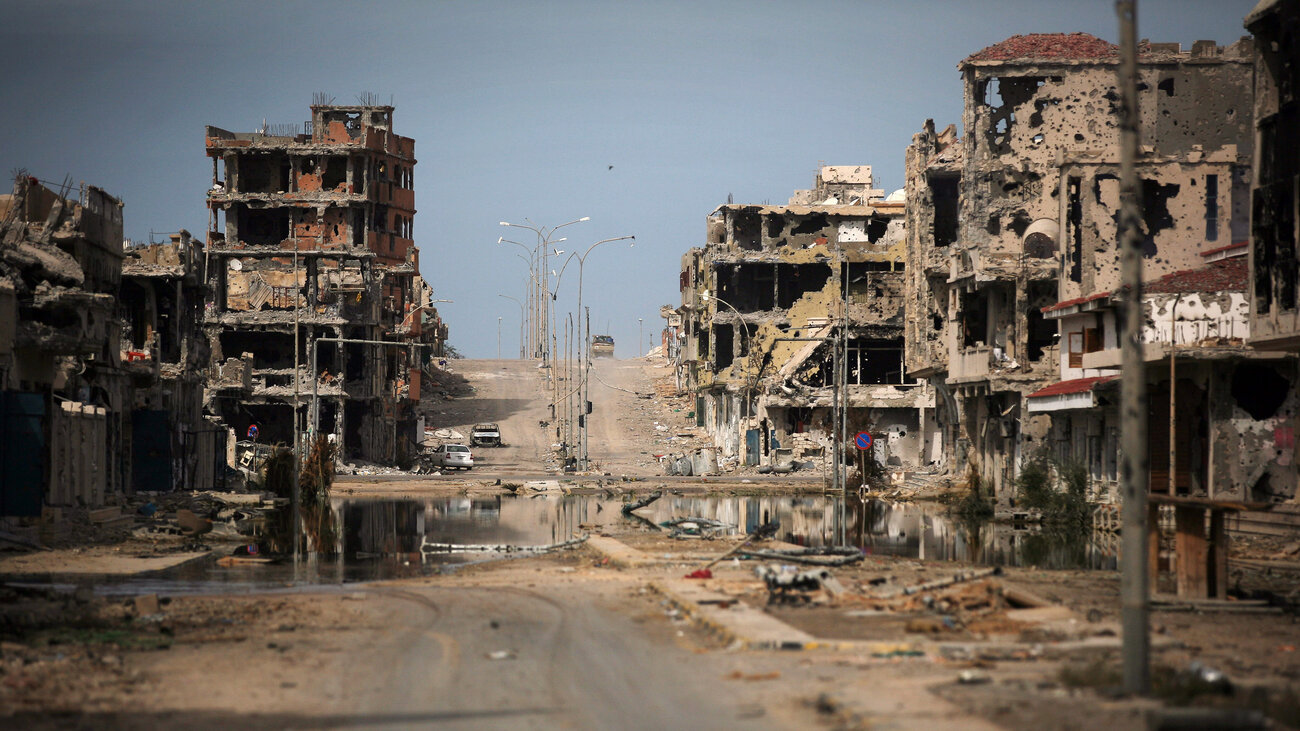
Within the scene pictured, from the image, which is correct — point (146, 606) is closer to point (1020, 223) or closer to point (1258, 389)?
point (1258, 389)

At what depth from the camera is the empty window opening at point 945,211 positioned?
220 feet

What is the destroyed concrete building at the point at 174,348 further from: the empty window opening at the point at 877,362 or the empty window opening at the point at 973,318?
the empty window opening at the point at 877,362

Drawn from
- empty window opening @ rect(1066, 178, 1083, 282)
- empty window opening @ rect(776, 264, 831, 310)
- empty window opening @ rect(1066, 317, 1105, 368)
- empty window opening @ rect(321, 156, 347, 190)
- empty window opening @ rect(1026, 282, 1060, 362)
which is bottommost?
empty window opening @ rect(1066, 317, 1105, 368)

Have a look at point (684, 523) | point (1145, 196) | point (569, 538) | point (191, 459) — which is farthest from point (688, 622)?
point (191, 459)

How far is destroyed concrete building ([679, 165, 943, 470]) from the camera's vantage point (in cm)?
7944

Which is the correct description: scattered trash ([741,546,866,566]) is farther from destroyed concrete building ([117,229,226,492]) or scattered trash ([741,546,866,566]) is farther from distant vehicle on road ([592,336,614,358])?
distant vehicle on road ([592,336,614,358])

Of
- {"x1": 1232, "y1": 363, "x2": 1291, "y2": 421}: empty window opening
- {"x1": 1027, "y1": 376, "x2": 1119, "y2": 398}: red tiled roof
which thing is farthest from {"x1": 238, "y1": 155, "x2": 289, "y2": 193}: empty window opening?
{"x1": 1232, "y1": 363, "x2": 1291, "y2": 421}: empty window opening

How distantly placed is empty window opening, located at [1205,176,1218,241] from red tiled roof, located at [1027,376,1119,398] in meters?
7.72

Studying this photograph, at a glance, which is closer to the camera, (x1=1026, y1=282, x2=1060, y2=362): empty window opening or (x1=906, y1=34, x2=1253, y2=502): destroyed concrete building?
(x1=906, y1=34, x2=1253, y2=502): destroyed concrete building

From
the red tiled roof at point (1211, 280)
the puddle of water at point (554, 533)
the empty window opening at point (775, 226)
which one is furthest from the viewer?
the empty window opening at point (775, 226)

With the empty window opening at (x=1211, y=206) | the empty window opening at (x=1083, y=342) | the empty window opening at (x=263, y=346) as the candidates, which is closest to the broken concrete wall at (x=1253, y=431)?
the empty window opening at (x=1083, y=342)

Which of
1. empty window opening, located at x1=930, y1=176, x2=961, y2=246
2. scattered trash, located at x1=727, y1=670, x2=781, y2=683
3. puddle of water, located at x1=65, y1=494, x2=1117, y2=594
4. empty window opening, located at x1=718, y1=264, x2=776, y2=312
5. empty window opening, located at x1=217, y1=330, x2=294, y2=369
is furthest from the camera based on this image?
empty window opening, located at x1=718, y1=264, x2=776, y2=312

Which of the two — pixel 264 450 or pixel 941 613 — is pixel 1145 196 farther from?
pixel 264 450

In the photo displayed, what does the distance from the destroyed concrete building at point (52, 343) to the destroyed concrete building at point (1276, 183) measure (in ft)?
87.5
